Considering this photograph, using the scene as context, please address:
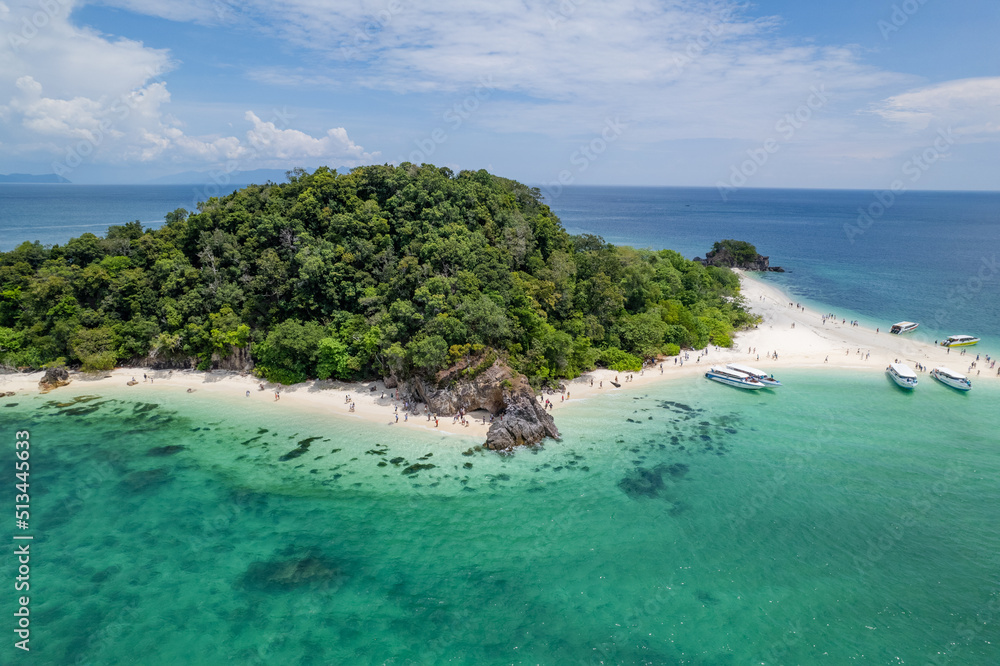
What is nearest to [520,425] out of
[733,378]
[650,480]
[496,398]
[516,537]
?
Result: [496,398]

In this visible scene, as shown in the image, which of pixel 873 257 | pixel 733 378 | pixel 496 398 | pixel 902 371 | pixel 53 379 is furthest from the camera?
pixel 873 257

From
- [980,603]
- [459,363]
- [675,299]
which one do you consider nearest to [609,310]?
[675,299]

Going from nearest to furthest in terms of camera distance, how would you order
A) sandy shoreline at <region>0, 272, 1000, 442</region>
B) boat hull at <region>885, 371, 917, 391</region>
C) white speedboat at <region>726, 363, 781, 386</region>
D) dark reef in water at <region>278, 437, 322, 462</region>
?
dark reef in water at <region>278, 437, 322, 462</region>, sandy shoreline at <region>0, 272, 1000, 442</region>, boat hull at <region>885, 371, 917, 391</region>, white speedboat at <region>726, 363, 781, 386</region>

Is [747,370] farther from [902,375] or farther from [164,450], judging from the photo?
[164,450]

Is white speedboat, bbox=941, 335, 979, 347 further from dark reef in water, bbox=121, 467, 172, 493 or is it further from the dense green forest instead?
dark reef in water, bbox=121, 467, 172, 493

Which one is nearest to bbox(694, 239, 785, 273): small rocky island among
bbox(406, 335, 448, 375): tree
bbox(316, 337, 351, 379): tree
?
bbox(406, 335, 448, 375): tree

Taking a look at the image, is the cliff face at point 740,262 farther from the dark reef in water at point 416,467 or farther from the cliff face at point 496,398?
the dark reef in water at point 416,467
